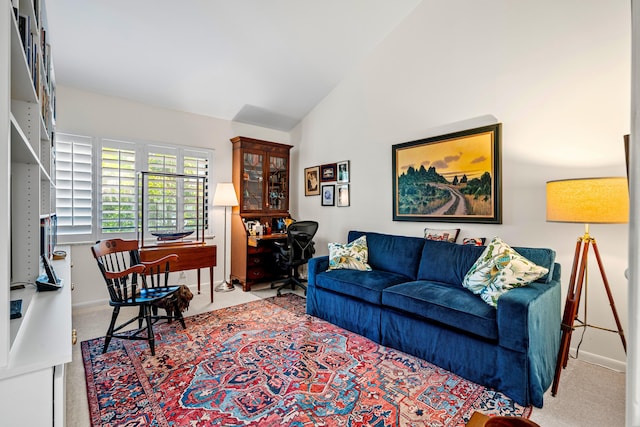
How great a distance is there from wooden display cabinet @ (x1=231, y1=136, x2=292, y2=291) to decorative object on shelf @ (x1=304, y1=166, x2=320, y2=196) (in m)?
0.39

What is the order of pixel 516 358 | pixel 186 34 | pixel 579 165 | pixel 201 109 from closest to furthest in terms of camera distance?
pixel 516 358 < pixel 579 165 < pixel 186 34 < pixel 201 109

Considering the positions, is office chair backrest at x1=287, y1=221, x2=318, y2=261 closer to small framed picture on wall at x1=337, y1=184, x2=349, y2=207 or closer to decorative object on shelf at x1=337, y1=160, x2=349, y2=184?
small framed picture on wall at x1=337, y1=184, x2=349, y2=207

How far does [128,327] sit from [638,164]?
143 inches

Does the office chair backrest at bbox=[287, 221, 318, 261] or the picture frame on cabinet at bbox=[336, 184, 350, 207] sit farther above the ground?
the picture frame on cabinet at bbox=[336, 184, 350, 207]

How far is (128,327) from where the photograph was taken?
2977 mm

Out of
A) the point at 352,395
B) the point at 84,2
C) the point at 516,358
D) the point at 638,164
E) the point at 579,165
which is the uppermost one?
the point at 84,2

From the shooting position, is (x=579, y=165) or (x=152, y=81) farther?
(x=152, y=81)

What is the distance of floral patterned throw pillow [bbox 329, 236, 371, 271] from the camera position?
3.33 m

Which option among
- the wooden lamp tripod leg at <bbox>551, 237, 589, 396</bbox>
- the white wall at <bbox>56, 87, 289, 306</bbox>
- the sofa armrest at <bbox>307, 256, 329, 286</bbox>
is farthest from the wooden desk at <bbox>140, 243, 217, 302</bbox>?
the wooden lamp tripod leg at <bbox>551, 237, 589, 396</bbox>

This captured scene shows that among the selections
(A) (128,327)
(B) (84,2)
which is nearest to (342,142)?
(B) (84,2)

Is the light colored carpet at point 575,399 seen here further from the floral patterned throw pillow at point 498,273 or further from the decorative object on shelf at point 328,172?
the decorative object on shelf at point 328,172

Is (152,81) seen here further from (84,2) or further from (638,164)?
(638,164)

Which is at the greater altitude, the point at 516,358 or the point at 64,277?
the point at 64,277

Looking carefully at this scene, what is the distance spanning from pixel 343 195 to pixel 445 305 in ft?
7.81
